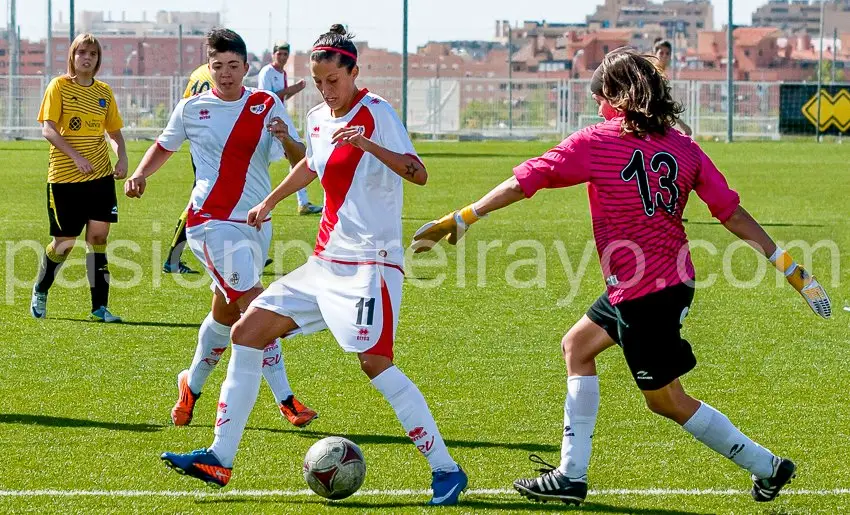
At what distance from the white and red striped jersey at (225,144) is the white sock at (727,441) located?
8.54 ft

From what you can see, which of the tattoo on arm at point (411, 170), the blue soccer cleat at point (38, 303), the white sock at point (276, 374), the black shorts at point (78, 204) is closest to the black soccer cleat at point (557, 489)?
the tattoo on arm at point (411, 170)

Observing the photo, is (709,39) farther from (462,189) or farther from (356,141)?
(356,141)

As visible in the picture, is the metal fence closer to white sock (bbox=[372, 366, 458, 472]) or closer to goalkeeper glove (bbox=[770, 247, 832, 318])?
white sock (bbox=[372, 366, 458, 472])

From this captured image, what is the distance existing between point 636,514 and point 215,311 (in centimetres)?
257

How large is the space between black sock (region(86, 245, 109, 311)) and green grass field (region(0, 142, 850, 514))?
0.78 ft

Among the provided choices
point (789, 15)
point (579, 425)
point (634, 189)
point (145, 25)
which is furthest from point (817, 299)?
point (789, 15)

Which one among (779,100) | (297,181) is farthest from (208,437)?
(779,100)

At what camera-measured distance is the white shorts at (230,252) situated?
6.70m

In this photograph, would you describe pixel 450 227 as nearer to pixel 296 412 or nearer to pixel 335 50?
pixel 335 50

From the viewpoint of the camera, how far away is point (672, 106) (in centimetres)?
512

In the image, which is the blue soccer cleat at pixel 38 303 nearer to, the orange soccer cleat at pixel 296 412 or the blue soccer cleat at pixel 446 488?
the orange soccer cleat at pixel 296 412

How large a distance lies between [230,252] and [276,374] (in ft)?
2.19

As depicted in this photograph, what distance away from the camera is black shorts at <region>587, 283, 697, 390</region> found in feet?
16.9

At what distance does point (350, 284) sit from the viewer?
5.43 metres
